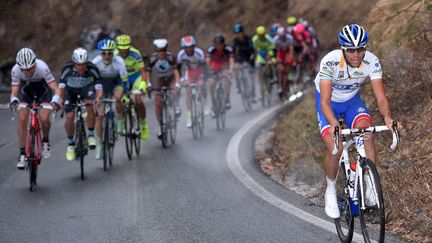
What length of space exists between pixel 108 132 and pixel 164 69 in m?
3.10

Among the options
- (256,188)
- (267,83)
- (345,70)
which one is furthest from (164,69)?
(345,70)

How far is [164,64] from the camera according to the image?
631 inches

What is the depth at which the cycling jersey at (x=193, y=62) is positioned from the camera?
665 inches

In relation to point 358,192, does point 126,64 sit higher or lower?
higher

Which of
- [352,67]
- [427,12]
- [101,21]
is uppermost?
[101,21]

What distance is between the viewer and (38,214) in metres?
9.85

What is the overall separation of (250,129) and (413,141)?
7415mm

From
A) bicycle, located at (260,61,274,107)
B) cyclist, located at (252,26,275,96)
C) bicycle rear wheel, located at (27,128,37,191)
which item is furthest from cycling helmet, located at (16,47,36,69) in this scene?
cyclist, located at (252,26,275,96)

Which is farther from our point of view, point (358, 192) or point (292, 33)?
point (292, 33)

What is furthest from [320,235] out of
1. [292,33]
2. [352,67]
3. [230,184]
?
[292,33]

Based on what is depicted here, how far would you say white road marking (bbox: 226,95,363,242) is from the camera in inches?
332

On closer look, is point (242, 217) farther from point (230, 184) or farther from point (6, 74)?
point (6, 74)

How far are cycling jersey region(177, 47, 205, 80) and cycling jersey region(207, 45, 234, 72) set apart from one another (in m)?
1.41

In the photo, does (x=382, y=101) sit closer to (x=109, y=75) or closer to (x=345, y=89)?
(x=345, y=89)
